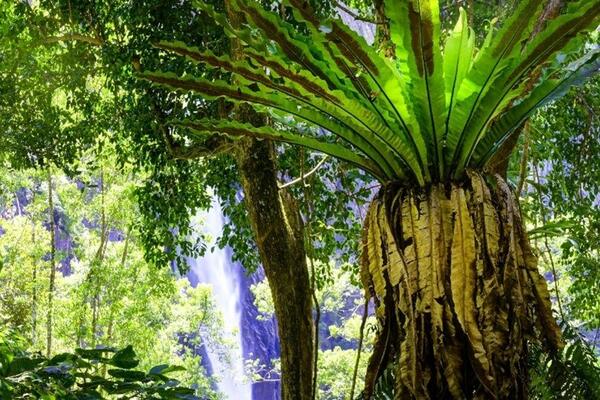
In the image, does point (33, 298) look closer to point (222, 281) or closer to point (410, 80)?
point (222, 281)

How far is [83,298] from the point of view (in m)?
9.02

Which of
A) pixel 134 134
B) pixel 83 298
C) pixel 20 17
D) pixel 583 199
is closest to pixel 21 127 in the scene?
pixel 20 17

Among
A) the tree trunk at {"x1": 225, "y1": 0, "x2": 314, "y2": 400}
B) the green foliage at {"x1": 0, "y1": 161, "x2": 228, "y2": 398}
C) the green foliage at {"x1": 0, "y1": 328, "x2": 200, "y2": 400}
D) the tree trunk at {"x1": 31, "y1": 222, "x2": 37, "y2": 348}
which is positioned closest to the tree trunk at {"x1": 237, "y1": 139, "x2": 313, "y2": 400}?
the tree trunk at {"x1": 225, "y1": 0, "x2": 314, "y2": 400}

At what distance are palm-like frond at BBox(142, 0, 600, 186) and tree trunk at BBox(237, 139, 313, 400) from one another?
4.89 feet

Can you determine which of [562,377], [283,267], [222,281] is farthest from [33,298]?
[562,377]

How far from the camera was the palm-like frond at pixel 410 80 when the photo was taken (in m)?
1.13

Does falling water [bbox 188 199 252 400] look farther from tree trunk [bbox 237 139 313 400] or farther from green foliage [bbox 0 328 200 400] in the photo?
green foliage [bbox 0 328 200 400]

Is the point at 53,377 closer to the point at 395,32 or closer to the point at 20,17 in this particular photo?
the point at 395,32

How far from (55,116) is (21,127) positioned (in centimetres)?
22

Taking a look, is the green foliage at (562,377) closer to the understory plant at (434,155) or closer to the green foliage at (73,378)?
the understory plant at (434,155)

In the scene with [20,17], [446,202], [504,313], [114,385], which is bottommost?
[114,385]

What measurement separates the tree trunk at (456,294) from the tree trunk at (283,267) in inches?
60.8

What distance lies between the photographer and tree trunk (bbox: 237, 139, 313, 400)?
2781 millimetres

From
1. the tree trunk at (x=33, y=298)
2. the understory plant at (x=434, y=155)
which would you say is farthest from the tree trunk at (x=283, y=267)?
the tree trunk at (x=33, y=298)
